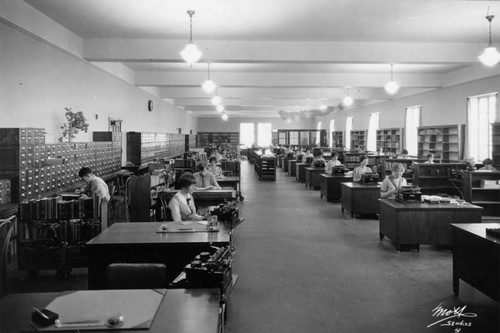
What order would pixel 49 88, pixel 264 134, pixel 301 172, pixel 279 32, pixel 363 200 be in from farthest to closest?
pixel 264 134 < pixel 301 172 < pixel 363 200 < pixel 279 32 < pixel 49 88

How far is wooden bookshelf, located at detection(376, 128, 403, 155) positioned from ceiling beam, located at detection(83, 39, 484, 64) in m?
8.59

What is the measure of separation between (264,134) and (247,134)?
142 cm

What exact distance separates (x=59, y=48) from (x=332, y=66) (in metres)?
7.45

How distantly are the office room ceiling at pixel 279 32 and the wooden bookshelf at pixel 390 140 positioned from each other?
16.8 feet

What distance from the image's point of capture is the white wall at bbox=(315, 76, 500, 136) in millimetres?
12809

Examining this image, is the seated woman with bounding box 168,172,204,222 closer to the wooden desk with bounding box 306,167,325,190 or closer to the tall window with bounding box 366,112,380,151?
the wooden desk with bounding box 306,167,325,190

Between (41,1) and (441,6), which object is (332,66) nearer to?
(441,6)

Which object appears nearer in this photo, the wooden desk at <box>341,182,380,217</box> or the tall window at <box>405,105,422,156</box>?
the wooden desk at <box>341,182,380,217</box>

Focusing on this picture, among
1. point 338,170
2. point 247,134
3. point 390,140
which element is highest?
point 247,134


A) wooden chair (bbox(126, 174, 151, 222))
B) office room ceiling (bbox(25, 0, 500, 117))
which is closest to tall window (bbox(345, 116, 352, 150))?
office room ceiling (bbox(25, 0, 500, 117))

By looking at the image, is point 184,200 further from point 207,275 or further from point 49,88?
point 49,88

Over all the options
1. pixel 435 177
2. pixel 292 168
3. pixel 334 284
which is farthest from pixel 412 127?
pixel 334 284

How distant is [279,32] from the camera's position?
8695mm

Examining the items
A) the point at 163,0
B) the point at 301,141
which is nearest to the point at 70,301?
the point at 163,0
